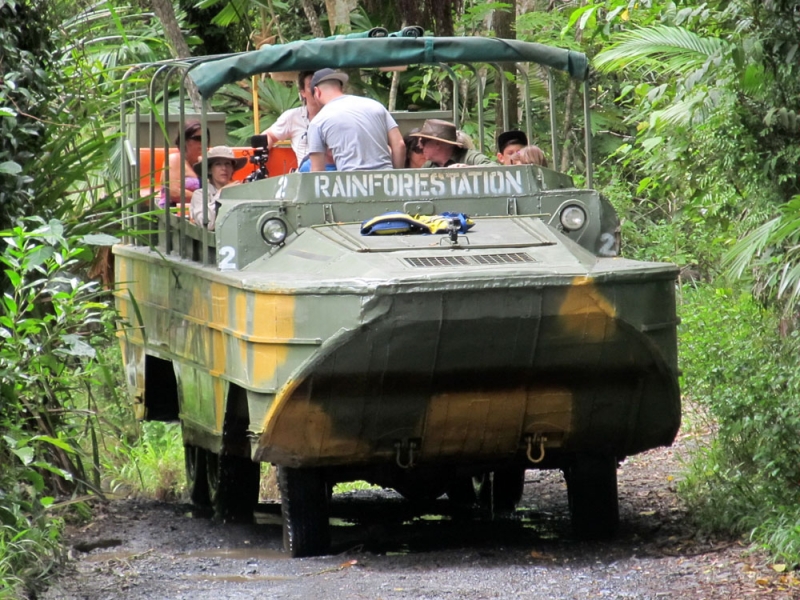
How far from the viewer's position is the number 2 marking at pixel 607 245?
25.1 feet

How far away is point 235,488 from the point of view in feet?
29.1

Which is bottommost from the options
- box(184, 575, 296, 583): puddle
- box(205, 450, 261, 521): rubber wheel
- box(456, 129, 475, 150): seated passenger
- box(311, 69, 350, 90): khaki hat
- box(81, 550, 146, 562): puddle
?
box(205, 450, 261, 521): rubber wheel

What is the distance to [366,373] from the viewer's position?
254 inches

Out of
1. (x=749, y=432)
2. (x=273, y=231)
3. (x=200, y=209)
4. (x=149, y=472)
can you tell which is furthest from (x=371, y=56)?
(x=149, y=472)

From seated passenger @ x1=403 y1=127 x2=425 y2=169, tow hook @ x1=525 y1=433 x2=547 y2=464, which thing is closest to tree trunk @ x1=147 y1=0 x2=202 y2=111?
seated passenger @ x1=403 y1=127 x2=425 y2=169

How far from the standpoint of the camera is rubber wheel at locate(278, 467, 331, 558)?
7188 mm

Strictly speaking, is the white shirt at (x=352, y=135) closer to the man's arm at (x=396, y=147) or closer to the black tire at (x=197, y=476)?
the man's arm at (x=396, y=147)

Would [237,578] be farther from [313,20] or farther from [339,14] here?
[339,14]

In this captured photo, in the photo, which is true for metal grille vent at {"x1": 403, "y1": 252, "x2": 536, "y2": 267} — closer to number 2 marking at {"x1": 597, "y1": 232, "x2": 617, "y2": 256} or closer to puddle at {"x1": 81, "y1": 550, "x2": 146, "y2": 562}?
number 2 marking at {"x1": 597, "y1": 232, "x2": 617, "y2": 256}

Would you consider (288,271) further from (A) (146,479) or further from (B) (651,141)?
(B) (651,141)

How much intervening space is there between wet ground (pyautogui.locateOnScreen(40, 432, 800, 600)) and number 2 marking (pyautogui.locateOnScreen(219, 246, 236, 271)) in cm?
143

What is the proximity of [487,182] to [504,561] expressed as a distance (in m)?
1.99

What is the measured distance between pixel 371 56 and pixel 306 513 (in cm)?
238

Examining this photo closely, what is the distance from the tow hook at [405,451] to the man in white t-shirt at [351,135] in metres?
1.69
